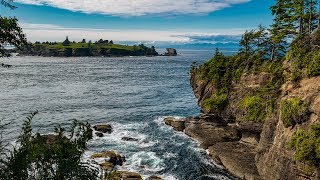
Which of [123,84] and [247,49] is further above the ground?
[247,49]

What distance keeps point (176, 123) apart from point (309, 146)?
3609cm

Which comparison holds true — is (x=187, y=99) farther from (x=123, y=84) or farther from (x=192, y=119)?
(x=123, y=84)

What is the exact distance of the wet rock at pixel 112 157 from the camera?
152 feet

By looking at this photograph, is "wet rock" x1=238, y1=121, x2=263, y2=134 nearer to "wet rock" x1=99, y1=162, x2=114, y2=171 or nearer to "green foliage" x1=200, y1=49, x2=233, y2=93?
"green foliage" x1=200, y1=49, x2=233, y2=93

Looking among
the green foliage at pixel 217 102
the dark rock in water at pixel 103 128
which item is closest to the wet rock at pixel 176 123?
the green foliage at pixel 217 102

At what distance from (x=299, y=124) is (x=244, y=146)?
1630 centimetres

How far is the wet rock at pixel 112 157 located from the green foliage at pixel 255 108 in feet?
67.4

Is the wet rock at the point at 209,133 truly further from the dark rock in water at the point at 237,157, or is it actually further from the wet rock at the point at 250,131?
the dark rock in water at the point at 237,157

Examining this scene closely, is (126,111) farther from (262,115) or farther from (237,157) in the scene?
(262,115)

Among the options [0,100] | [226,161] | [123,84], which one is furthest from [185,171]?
[123,84]

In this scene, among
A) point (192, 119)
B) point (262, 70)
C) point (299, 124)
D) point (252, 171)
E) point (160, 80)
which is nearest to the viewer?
point (299, 124)

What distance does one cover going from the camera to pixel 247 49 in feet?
225

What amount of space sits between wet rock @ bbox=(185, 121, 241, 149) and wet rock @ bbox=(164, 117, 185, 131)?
2109 millimetres

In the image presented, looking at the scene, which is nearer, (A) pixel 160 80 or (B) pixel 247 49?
(B) pixel 247 49
